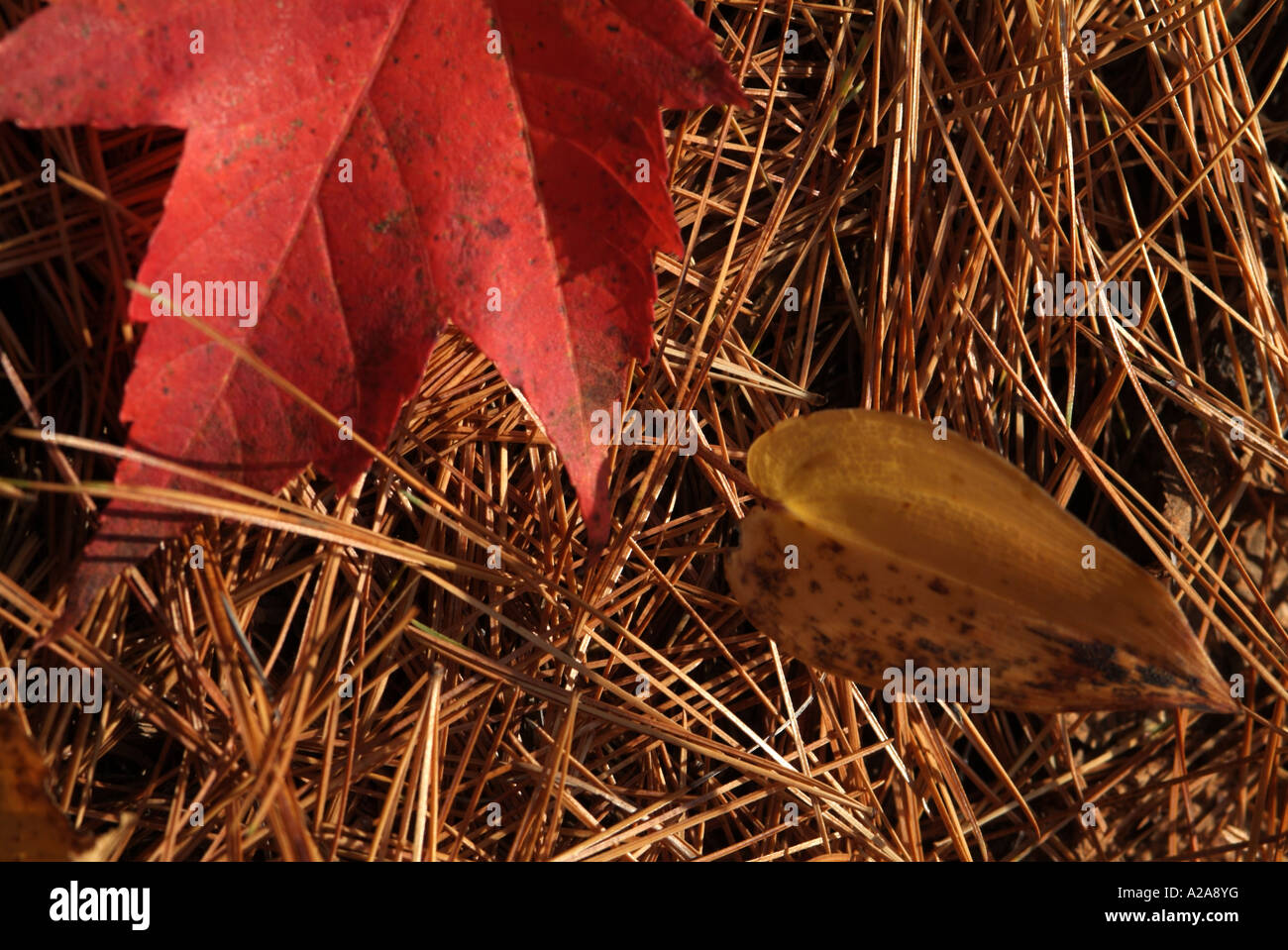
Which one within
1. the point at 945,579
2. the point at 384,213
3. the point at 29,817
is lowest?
the point at 29,817

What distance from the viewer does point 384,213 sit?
70cm

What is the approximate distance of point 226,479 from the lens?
2.25ft

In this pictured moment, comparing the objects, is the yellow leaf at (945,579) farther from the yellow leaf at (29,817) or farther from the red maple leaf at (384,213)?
the yellow leaf at (29,817)

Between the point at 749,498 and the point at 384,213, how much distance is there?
0.46m

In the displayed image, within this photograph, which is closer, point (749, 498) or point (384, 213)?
point (384, 213)

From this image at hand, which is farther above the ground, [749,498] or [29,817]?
[749,498]

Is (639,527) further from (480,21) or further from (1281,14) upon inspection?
(1281,14)

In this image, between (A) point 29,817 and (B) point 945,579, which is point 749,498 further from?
(A) point 29,817

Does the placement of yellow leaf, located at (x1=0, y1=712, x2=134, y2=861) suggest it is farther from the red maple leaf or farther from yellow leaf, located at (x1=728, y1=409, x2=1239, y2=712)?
yellow leaf, located at (x1=728, y1=409, x2=1239, y2=712)


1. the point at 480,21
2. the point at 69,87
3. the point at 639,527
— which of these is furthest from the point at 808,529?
the point at 69,87

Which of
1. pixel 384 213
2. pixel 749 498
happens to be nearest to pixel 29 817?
pixel 384 213

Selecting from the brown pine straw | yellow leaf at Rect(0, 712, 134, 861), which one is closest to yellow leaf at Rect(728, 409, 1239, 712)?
the brown pine straw

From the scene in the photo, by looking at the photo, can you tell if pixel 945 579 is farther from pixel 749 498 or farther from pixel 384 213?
pixel 384 213
